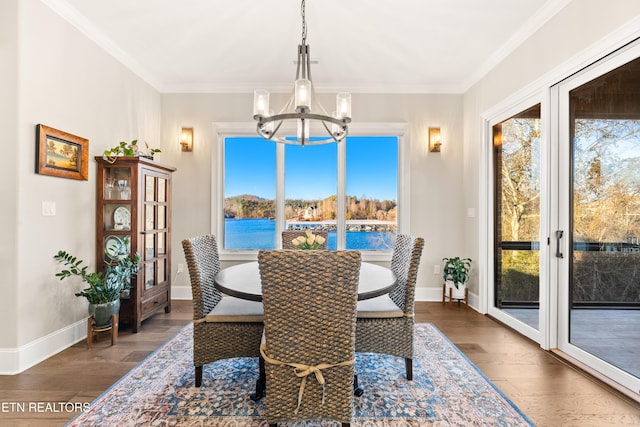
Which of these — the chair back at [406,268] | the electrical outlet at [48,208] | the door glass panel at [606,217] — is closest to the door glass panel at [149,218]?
the electrical outlet at [48,208]

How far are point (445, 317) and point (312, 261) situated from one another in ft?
8.70

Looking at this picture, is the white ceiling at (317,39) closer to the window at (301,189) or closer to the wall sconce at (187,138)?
the wall sconce at (187,138)

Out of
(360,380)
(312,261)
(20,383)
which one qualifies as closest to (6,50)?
(20,383)

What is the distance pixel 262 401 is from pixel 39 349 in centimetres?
184

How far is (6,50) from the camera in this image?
219cm

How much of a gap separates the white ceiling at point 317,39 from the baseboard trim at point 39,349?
259 cm

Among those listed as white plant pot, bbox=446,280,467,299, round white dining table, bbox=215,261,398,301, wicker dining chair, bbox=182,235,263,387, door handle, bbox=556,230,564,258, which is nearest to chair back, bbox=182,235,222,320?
wicker dining chair, bbox=182,235,263,387

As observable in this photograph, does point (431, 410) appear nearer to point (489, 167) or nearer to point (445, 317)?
point (445, 317)

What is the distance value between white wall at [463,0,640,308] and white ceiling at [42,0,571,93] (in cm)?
13

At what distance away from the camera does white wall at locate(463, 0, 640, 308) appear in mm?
2025

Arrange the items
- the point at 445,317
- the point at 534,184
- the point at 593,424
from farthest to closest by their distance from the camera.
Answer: the point at 445,317, the point at 534,184, the point at 593,424

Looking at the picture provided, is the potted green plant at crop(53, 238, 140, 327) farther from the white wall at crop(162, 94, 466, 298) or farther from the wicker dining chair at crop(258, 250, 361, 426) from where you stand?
the wicker dining chair at crop(258, 250, 361, 426)

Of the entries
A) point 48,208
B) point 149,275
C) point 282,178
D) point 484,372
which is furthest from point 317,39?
point 484,372

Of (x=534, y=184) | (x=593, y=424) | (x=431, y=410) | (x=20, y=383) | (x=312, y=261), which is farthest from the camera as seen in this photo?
(x=534, y=184)
